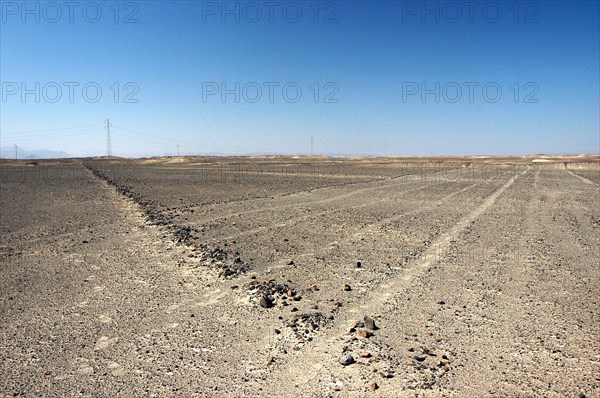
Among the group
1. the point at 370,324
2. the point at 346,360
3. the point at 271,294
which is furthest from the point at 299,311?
the point at 346,360

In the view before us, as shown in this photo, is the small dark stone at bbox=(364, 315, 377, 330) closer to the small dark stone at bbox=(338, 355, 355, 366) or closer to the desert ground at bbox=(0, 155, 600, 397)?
the desert ground at bbox=(0, 155, 600, 397)

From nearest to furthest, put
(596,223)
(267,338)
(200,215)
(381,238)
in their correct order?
(267,338) → (381,238) → (596,223) → (200,215)

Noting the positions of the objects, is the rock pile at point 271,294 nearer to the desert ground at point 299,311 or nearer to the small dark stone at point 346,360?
the desert ground at point 299,311

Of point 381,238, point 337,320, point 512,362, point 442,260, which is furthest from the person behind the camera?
point 381,238

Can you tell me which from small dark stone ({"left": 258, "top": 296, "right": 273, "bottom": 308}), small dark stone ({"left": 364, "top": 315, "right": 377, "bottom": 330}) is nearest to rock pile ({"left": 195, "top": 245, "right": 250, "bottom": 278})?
small dark stone ({"left": 258, "top": 296, "right": 273, "bottom": 308})

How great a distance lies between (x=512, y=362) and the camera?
433cm

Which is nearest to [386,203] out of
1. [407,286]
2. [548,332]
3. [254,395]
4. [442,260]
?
[442,260]

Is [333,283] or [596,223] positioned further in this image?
[596,223]

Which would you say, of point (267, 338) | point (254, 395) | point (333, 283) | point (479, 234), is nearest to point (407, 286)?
point (333, 283)

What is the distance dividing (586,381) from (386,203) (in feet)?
47.7

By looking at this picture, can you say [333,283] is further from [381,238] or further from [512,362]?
[381,238]

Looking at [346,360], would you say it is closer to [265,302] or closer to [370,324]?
[370,324]

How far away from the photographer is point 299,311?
19.0ft

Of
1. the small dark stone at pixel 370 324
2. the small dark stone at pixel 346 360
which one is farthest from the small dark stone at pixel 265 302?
the small dark stone at pixel 346 360
